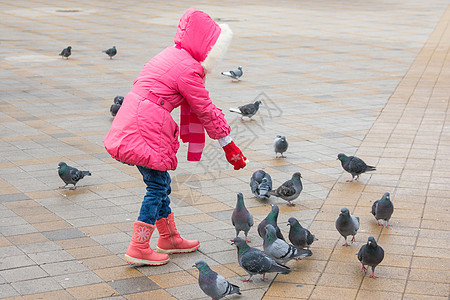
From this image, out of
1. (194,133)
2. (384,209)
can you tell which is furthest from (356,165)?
(194,133)

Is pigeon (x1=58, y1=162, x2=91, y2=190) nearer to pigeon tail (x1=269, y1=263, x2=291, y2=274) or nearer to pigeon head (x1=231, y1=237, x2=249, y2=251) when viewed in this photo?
pigeon head (x1=231, y1=237, x2=249, y2=251)

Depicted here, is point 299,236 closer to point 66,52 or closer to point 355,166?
point 355,166

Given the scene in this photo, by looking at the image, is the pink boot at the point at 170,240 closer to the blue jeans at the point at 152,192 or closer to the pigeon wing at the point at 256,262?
the blue jeans at the point at 152,192

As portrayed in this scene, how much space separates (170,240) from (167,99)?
1316mm

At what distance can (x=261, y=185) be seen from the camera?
7.06m

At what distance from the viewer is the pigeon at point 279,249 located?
5.35 metres

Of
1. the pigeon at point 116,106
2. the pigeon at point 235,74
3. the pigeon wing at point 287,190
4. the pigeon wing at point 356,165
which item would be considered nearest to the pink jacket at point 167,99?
the pigeon wing at point 287,190

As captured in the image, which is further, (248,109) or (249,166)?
(248,109)

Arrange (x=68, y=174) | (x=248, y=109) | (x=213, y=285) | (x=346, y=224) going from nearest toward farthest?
(x=213, y=285) → (x=346, y=224) → (x=68, y=174) → (x=248, y=109)

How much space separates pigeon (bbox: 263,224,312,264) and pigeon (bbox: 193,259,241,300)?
0.65 m

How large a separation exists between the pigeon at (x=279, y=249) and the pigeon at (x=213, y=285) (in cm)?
65

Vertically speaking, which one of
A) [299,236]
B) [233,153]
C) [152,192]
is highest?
[233,153]

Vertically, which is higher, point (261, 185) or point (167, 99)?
point (167, 99)

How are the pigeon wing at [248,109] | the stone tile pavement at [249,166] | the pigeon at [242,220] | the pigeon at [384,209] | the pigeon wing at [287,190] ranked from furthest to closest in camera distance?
the pigeon wing at [248,109]
the pigeon wing at [287,190]
the pigeon at [384,209]
the pigeon at [242,220]
the stone tile pavement at [249,166]
